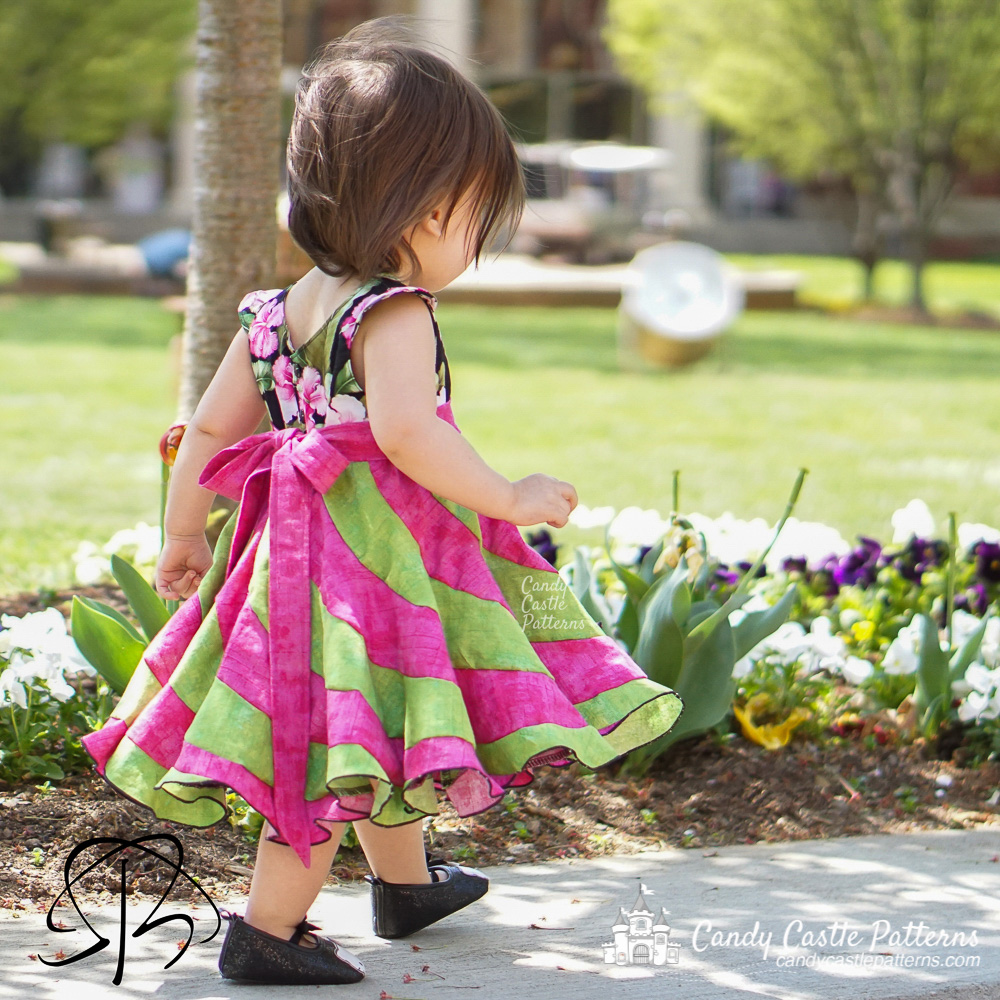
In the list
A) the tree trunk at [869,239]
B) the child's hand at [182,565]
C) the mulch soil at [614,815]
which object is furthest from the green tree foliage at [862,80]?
the child's hand at [182,565]

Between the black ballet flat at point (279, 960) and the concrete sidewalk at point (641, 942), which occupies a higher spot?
the black ballet flat at point (279, 960)

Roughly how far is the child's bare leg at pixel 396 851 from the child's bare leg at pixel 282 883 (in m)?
0.19

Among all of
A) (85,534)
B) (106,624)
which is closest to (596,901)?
(106,624)

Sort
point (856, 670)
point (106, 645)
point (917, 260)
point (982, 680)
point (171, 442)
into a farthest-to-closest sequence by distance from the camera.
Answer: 1. point (917, 260)
2. point (856, 670)
3. point (982, 680)
4. point (106, 645)
5. point (171, 442)

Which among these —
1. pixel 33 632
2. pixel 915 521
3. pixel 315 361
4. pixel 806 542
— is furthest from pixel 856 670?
pixel 33 632

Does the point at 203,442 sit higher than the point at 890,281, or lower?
lower

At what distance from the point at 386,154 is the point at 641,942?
4.57 feet

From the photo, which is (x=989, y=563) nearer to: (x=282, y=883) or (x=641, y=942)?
(x=641, y=942)

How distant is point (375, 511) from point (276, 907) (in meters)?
0.64

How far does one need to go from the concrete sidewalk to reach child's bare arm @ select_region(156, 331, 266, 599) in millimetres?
664

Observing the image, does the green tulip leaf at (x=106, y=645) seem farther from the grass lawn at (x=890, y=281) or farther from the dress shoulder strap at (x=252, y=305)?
the grass lawn at (x=890, y=281)

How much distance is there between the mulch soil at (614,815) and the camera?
103 inches

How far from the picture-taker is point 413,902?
2412mm

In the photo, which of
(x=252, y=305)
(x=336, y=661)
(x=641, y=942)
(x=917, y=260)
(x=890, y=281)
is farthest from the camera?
(x=890, y=281)
